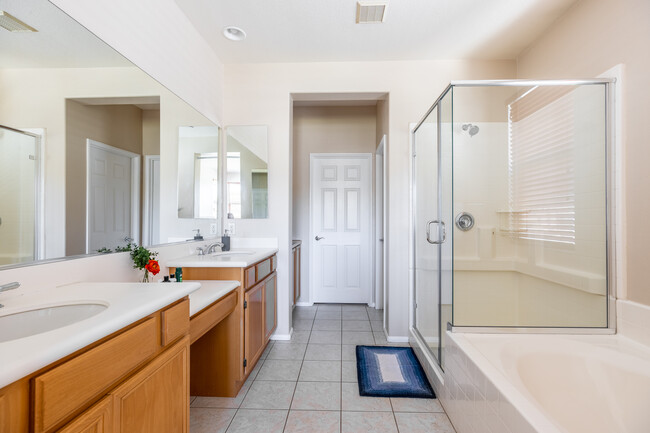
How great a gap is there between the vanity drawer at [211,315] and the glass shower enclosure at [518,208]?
1338 millimetres

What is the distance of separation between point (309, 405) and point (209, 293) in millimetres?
944

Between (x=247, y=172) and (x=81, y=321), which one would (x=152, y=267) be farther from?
(x=247, y=172)

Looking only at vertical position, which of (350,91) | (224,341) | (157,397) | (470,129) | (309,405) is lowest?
(309,405)

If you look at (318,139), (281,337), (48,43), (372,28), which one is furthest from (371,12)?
(281,337)

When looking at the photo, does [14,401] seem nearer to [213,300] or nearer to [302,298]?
[213,300]

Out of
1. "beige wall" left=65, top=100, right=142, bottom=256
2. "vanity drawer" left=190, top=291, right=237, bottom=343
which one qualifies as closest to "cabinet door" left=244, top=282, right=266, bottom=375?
"vanity drawer" left=190, top=291, right=237, bottom=343

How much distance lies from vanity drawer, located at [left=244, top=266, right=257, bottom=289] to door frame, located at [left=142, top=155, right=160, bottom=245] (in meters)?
0.62

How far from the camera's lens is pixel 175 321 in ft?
3.69

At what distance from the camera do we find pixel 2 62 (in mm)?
973

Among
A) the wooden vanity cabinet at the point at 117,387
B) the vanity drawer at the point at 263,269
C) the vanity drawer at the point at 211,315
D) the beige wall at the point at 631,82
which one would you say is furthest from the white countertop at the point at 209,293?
the beige wall at the point at 631,82

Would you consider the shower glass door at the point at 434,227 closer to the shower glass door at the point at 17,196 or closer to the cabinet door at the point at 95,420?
the cabinet door at the point at 95,420

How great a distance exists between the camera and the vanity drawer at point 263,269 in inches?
87.1

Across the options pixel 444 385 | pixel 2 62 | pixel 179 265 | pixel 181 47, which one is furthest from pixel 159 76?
pixel 444 385

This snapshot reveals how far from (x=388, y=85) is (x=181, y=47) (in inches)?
69.2
